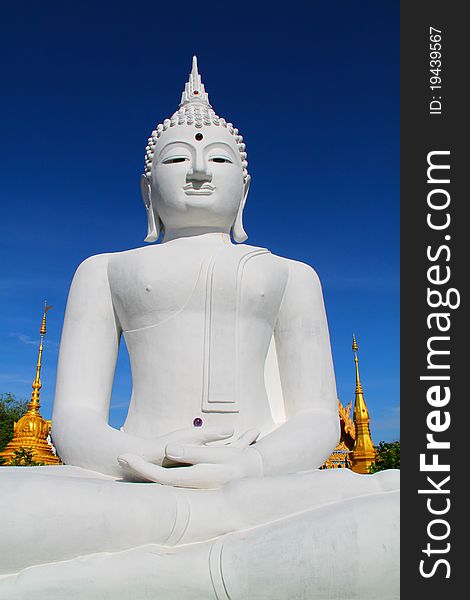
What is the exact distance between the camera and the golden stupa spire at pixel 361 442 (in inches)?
671

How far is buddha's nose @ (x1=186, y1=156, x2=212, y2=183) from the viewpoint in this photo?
A: 418 centimetres

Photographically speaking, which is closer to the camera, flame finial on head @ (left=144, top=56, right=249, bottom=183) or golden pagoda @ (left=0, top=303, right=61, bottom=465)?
flame finial on head @ (left=144, top=56, right=249, bottom=183)

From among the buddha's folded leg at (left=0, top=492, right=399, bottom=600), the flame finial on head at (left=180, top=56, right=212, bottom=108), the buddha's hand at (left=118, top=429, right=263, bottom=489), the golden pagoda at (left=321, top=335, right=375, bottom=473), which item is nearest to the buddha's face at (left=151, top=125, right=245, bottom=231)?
the flame finial on head at (left=180, top=56, right=212, bottom=108)

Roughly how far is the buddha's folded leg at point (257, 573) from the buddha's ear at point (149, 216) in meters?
2.62

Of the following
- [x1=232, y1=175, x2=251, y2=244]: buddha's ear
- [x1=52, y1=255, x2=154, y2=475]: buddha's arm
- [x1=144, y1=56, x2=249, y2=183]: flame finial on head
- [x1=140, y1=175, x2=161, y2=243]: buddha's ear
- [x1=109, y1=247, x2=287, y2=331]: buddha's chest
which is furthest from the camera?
[x1=232, y1=175, x2=251, y2=244]: buddha's ear

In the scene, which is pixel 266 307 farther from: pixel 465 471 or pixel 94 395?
pixel 465 471

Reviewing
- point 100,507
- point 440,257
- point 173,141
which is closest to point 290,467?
point 100,507

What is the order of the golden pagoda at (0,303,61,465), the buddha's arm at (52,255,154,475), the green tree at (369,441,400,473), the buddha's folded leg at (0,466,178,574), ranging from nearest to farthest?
the buddha's folded leg at (0,466,178,574) → the buddha's arm at (52,255,154,475) → the golden pagoda at (0,303,61,465) → the green tree at (369,441,400,473)

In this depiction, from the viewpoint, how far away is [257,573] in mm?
2488

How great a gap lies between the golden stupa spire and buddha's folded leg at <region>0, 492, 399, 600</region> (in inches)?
588

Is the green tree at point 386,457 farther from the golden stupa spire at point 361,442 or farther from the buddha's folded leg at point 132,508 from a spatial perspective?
the buddha's folded leg at point 132,508

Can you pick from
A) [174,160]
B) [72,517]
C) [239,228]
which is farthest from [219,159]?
[72,517]

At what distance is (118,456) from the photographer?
328cm

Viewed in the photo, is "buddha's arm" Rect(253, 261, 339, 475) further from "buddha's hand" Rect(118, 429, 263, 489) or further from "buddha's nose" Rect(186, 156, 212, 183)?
"buddha's nose" Rect(186, 156, 212, 183)
